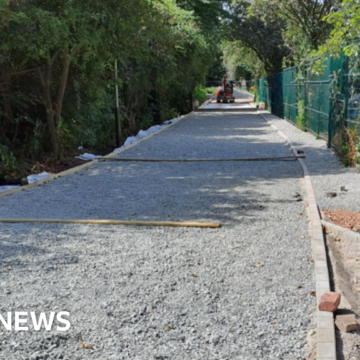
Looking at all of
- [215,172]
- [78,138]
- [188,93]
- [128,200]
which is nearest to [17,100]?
[78,138]

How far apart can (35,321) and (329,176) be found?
7328mm

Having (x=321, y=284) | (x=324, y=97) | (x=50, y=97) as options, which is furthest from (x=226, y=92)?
(x=321, y=284)

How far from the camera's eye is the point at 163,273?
16.6 feet

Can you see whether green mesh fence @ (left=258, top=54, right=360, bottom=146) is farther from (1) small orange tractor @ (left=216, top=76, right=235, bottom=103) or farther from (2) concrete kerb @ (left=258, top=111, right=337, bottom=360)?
(1) small orange tractor @ (left=216, top=76, right=235, bottom=103)

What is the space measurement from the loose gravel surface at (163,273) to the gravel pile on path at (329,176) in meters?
0.43

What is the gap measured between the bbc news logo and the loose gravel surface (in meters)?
0.06

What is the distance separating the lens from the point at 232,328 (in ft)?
12.8

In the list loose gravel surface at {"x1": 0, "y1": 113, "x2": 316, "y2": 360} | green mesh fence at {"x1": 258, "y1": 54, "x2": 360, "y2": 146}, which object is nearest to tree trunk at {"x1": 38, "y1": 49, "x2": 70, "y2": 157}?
loose gravel surface at {"x1": 0, "y1": 113, "x2": 316, "y2": 360}

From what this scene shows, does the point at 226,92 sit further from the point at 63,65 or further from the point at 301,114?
the point at 63,65

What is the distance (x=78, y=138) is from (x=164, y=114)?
593 inches

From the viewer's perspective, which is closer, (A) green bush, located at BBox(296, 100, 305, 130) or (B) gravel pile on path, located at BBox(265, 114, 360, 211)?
(B) gravel pile on path, located at BBox(265, 114, 360, 211)

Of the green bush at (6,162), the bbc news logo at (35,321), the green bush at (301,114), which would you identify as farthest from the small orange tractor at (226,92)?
the bbc news logo at (35,321)

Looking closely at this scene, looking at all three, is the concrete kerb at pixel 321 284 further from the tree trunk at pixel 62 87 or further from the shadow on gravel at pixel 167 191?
the tree trunk at pixel 62 87

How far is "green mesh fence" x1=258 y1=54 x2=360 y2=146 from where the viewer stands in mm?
11672
